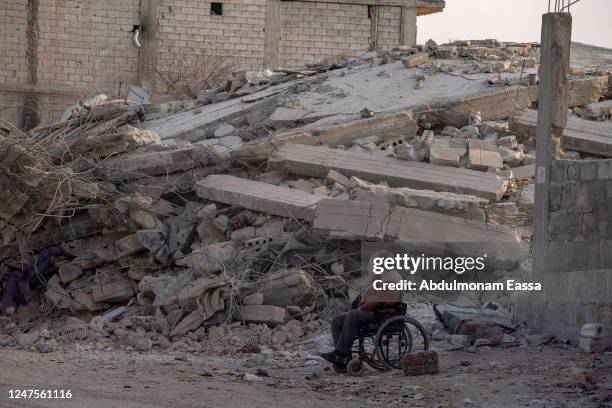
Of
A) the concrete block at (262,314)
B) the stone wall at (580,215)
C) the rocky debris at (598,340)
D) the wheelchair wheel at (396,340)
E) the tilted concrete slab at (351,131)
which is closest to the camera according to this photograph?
the wheelchair wheel at (396,340)

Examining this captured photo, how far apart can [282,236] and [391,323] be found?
3546 millimetres

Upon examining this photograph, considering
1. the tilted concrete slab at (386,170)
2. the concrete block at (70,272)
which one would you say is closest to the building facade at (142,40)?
the tilted concrete slab at (386,170)

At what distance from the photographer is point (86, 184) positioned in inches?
511

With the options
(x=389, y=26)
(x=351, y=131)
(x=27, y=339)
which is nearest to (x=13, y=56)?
A: (x=389, y=26)

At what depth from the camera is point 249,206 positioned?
1293 centimetres

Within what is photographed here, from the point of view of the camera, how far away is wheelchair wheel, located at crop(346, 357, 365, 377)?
8820mm

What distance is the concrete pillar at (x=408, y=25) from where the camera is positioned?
27.8 m

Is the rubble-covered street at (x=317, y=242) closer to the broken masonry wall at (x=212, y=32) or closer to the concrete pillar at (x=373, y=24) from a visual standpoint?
the broken masonry wall at (x=212, y=32)

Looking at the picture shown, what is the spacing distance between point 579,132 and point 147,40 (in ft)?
50.0

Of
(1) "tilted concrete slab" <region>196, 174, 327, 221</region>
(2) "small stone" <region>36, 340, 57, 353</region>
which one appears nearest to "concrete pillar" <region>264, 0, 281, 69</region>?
(1) "tilted concrete slab" <region>196, 174, 327, 221</region>

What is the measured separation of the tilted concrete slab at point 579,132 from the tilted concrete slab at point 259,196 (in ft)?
10.6

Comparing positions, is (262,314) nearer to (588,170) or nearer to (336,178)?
(336,178)

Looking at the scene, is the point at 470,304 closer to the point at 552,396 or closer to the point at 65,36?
the point at 552,396

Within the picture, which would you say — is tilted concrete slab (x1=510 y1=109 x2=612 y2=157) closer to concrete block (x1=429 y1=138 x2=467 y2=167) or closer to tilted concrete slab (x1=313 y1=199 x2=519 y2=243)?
concrete block (x1=429 y1=138 x2=467 y2=167)
